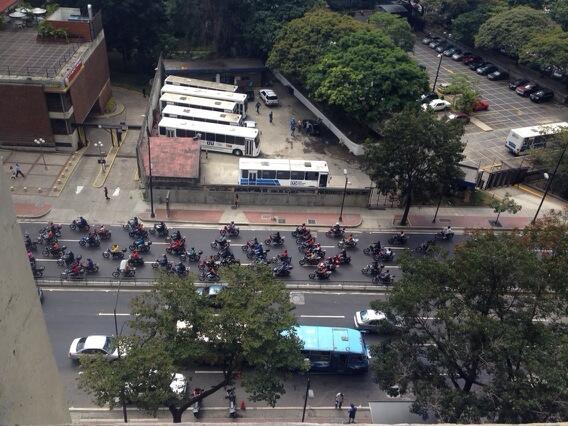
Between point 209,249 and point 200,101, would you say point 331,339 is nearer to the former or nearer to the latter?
point 209,249

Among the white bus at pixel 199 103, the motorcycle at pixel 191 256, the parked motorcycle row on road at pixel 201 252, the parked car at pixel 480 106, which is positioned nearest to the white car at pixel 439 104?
the parked car at pixel 480 106

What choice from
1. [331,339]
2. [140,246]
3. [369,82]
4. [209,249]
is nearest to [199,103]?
[369,82]

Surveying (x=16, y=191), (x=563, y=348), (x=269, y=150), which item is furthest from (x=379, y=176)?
(x=16, y=191)

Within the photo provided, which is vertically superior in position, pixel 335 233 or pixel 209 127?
pixel 209 127

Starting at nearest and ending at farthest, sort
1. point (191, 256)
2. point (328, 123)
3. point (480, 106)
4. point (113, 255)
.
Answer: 1. point (113, 255)
2. point (191, 256)
3. point (328, 123)
4. point (480, 106)

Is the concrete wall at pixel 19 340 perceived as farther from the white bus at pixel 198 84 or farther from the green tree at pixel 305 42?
the white bus at pixel 198 84

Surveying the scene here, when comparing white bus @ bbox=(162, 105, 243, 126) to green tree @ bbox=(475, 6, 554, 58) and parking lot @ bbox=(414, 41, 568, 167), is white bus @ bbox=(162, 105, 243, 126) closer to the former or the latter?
parking lot @ bbox=(414, 41, 568, 167)
